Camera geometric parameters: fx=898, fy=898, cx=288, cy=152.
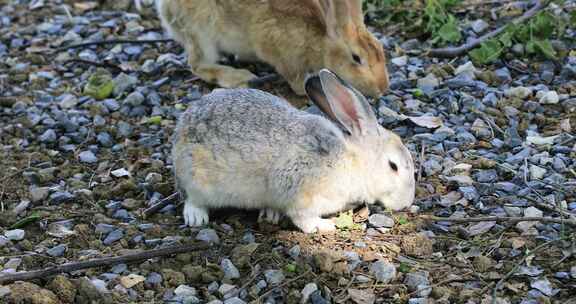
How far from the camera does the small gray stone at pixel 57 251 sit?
4953 mm

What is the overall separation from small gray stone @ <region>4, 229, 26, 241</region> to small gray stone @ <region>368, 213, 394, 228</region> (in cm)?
201

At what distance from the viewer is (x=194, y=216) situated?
518 centimetres

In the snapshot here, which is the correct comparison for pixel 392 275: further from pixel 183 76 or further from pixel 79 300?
pixel 183 76

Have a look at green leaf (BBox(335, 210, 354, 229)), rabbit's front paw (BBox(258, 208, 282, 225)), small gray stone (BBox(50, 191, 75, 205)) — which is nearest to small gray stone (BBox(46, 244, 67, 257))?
small gray stone (BBox(50, 191, 75, 205))

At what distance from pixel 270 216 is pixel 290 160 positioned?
16.2 inches

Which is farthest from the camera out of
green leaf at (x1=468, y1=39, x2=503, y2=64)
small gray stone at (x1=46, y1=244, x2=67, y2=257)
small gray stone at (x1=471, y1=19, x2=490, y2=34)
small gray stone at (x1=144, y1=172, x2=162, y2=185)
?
small gray stone at (x1=471, y1=19, x2=490, y2=34)

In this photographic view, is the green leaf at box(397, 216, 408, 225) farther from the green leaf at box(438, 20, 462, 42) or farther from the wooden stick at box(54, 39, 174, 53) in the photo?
the wooden stick at box(54, 39, 174, 53)

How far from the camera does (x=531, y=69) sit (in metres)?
6.90

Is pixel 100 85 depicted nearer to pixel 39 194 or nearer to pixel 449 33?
pixel 39 194

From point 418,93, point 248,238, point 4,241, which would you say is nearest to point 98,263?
point 4,241

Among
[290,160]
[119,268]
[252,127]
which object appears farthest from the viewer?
[252,127]

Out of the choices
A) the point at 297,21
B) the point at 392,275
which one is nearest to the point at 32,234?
the point at 392,275

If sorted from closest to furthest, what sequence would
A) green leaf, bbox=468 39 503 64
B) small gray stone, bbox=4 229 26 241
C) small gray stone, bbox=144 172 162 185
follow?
1. small gray stone, bbox=4 229 26 241
2. small gray stone, bbox=144 172 162 185
3. green leaf, bbox=468 39 503 64

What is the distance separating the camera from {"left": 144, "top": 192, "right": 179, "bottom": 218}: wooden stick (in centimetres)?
538
